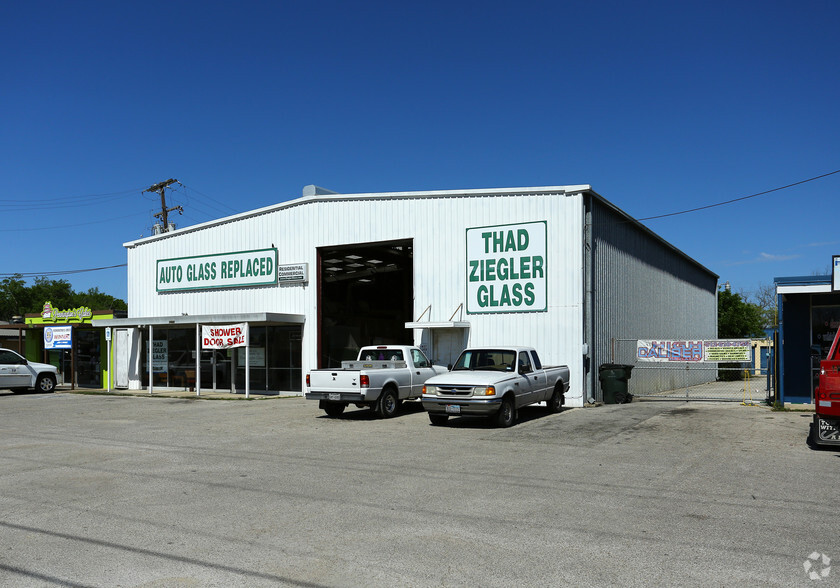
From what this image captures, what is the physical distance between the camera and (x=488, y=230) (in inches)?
876

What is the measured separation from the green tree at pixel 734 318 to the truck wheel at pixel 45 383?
129 ft

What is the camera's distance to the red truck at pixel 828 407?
11.2 m

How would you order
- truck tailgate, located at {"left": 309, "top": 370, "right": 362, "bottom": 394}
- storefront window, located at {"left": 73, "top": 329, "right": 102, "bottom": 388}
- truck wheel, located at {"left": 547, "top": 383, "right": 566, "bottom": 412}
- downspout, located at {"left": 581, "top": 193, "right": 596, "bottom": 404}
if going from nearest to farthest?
truck tailgate, located at {"left": 309, "top": 370, "right": 362, "bottom": 394} → truck wheel, located at {"left": 547, "top": 383, "right": 566, "bottom": 412} → downspout, located at {"left": 581, "top": 193, "right": 596, "bottom": 404} → storefront window, located at {"left": 73, "top": 329, "right": 102, "bottom": 388}

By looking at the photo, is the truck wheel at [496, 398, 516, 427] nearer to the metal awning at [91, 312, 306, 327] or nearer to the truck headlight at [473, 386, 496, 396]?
the truck headlight at [473, 386, 496, 396]

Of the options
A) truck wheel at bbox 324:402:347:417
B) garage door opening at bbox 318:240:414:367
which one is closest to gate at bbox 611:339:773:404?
garage door opening at bbox 318:240:414:367

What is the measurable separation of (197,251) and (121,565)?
25888mm

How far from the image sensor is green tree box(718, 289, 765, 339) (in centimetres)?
4688

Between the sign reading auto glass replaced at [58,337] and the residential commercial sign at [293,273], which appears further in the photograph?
the sign reading auto glass replaced at [58,337]

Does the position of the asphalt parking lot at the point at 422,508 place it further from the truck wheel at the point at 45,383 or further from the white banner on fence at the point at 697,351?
the truck wheel at the point at 45,383

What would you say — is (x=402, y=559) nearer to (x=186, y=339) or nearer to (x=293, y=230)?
(x=293, y=230)

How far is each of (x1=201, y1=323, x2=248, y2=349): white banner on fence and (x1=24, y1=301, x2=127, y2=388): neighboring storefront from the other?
7.80 metres

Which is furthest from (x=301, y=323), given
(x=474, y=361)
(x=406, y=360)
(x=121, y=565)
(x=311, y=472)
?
(x=121, y=565)

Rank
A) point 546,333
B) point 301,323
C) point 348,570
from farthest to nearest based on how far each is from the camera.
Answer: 1. point 301,323
2. point 546,333
3. point 348,570

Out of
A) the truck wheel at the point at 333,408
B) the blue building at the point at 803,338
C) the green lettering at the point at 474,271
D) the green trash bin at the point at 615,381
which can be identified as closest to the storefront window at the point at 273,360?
the green lettering at the point at 474,271
